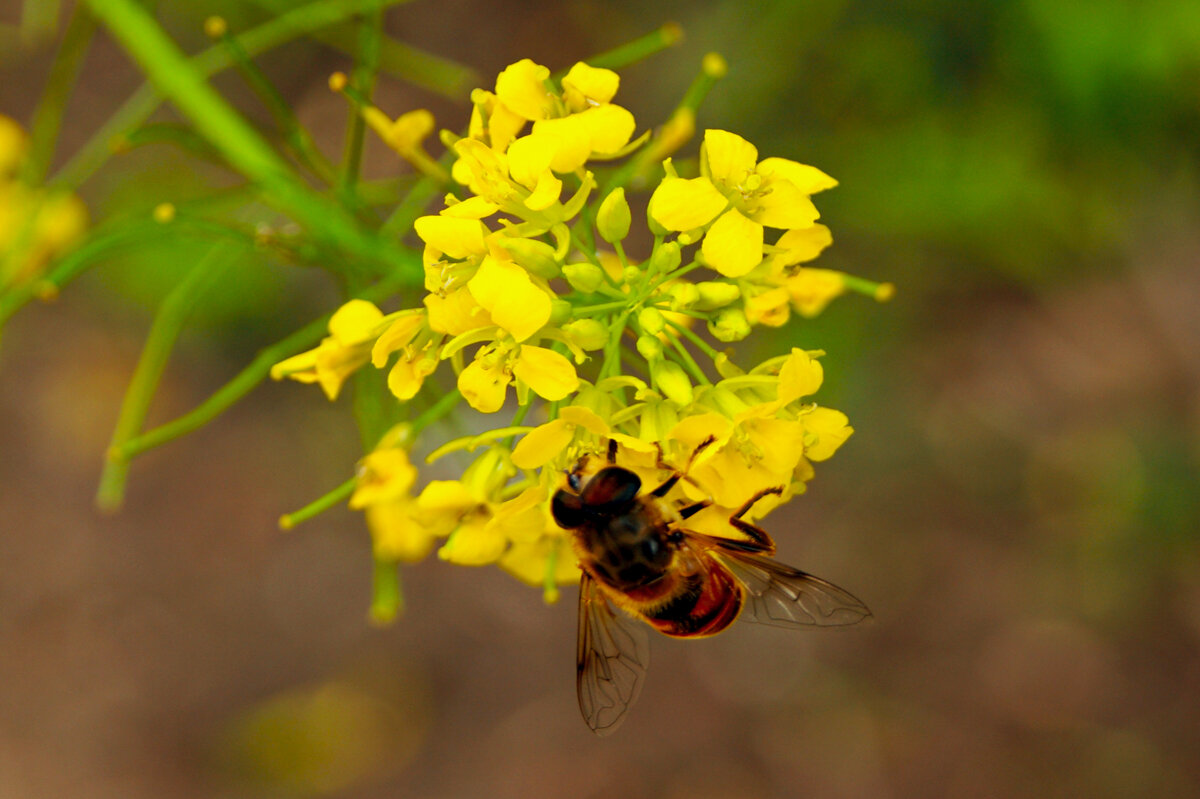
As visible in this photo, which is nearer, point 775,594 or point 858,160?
point 775,594

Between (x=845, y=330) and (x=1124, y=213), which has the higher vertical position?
(x=1124, y=213)

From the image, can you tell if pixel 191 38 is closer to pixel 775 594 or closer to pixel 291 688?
pixel 291 688

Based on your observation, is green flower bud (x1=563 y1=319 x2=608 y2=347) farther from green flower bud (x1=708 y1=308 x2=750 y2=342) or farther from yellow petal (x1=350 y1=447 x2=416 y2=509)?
yellow petal (x1=350 y1=447 x2=416 y2=509)

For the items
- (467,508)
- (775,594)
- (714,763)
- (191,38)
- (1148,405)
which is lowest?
(714,763)

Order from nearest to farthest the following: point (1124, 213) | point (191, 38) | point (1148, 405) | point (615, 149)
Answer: point (615, 149) → point (1124, 213) → point (1148, 405) → point (191, 38)

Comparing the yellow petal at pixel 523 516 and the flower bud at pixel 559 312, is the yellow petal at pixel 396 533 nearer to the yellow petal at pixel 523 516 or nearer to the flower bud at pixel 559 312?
the yellow petal at pixel 523 516

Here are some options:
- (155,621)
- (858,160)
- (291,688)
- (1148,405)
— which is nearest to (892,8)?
(858,160)

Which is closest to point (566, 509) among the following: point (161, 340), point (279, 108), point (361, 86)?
point (161, 340)
